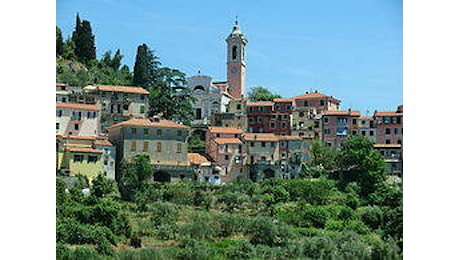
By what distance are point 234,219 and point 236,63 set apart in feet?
55.7

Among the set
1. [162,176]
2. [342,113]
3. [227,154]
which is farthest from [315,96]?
[162,176]

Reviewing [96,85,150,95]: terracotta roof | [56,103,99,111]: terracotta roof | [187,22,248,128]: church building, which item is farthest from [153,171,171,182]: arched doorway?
[187,22,248,128]: church building

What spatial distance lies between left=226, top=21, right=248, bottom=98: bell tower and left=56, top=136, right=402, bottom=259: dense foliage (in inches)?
391

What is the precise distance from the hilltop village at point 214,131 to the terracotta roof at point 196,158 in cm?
5

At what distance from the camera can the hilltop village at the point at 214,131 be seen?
21.7 metres

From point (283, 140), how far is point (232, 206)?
7.42 meters

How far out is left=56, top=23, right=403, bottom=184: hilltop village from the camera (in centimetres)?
2172

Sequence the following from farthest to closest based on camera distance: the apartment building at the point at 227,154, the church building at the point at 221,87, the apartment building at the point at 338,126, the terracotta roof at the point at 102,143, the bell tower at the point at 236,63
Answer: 1. the bell tower at the point at 236,63
2. the church building at the point at 221,87
3. the apartment building at the point at 338,126
4. the apartment building at the point at 227,154
5. the terracotta roof at the point at 102,143

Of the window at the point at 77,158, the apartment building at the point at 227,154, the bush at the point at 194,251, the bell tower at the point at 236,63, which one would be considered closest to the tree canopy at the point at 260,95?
the bell tower at the point at 236,63

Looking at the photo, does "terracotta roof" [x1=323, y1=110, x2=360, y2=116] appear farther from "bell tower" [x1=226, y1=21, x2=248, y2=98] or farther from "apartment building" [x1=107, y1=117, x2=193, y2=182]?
"apartment building" [x1=107, y1=117, x2=193, y2=182]

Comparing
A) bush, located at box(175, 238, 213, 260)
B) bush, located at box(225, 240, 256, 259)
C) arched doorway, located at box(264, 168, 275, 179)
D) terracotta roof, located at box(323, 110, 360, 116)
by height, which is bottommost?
bush, located at box(225, 240, 256, 259)

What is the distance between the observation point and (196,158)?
23203mm

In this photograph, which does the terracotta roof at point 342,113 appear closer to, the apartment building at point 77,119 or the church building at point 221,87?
the church building at point 221,87
